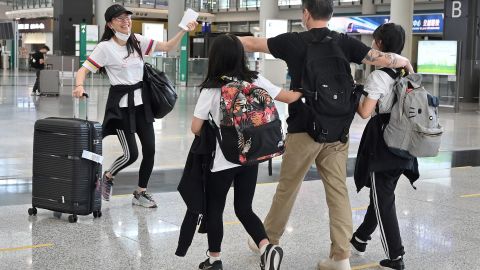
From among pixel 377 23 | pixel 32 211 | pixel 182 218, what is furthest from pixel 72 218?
pixel 377 23

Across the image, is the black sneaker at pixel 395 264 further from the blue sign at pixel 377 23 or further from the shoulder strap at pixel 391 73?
the blue sign at pixel 377 23

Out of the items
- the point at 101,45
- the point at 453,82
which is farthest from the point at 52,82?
the point at 101,45

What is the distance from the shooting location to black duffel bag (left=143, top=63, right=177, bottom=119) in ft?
20.0

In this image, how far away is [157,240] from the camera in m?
5.12

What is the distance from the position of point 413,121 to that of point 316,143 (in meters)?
0.66

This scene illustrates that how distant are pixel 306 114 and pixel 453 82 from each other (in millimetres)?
18887

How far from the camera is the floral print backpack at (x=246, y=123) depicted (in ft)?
12.5

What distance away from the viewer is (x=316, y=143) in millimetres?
4285

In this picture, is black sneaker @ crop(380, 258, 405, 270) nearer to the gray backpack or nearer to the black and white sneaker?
the gray backpack

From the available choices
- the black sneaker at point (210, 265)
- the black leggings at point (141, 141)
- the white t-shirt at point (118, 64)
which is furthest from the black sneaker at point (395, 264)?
the white t-shirt at point (118, 64)

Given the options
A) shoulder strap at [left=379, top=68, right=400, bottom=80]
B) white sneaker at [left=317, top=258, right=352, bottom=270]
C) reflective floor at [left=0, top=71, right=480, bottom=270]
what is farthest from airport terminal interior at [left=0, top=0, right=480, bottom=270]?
shoulder strap at [left=379, top=68, right=400, bottom=80]

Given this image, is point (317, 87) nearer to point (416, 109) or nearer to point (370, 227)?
point (416, 109)

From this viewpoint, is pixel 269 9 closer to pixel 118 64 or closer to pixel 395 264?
pixel 118 64

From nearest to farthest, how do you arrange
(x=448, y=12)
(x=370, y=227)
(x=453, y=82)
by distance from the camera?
(x=370, y=227), (x=453, y=82), (x=448, y=12)
